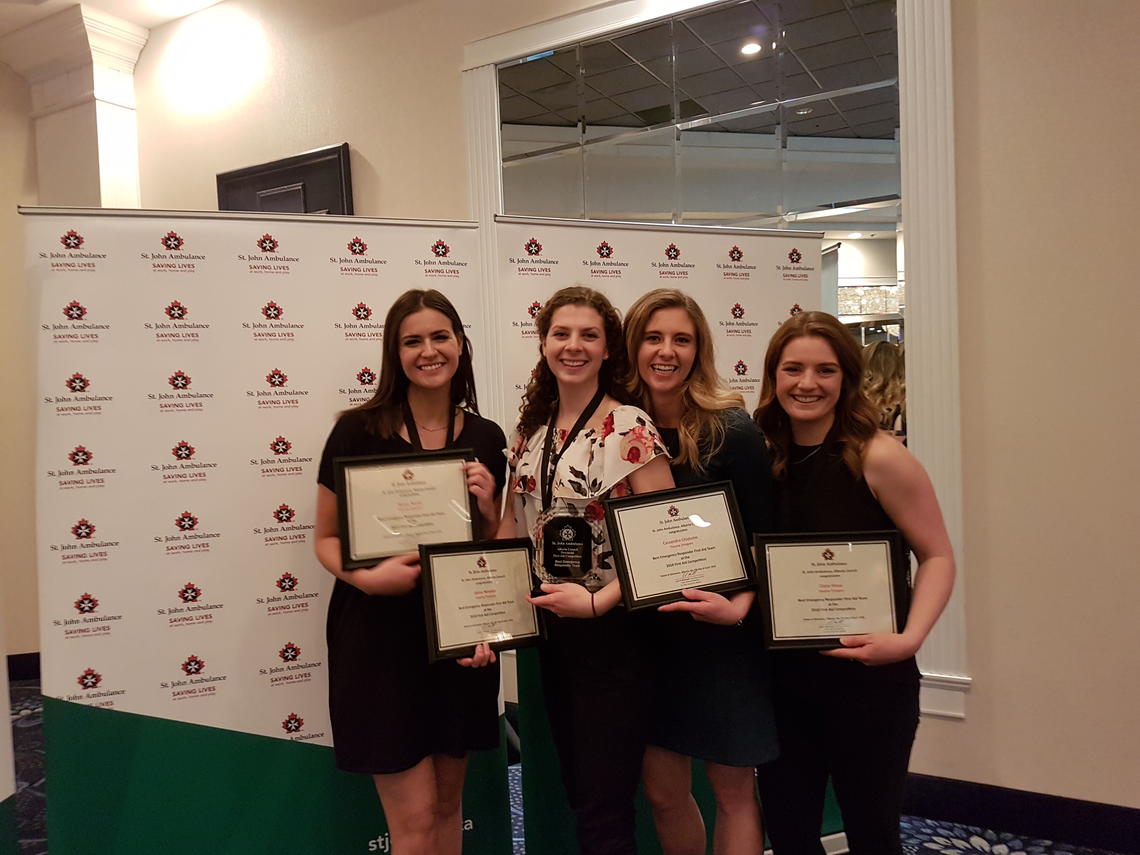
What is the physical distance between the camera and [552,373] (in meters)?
1.98

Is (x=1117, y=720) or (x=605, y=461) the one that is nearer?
(x=605, y=461)

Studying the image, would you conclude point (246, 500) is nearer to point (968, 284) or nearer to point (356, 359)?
point (356, 359)

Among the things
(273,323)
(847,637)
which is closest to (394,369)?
(273,323)

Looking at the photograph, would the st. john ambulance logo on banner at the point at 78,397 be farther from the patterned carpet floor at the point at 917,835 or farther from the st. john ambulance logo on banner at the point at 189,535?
the patterned carpet floor at the point at 917,835

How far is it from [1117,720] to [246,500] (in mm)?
3097

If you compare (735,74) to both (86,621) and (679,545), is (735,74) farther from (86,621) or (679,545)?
(86,621)

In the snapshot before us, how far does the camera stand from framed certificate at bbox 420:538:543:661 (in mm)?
1786

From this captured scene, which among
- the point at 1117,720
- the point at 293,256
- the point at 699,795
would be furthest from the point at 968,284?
the point at 293,256

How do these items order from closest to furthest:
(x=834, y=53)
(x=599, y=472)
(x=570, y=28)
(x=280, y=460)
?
(x=599, y=472), (x=280, y=460), (x=834, y=53), (x=570, y=28)

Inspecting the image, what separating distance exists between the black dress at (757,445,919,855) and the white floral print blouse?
0.36 m

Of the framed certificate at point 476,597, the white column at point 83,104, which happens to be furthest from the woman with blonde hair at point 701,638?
the white column at point 83,104

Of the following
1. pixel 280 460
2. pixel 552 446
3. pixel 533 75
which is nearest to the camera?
pixel 552 446

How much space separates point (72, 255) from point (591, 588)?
176 centimetres

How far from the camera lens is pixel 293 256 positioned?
239 cm
